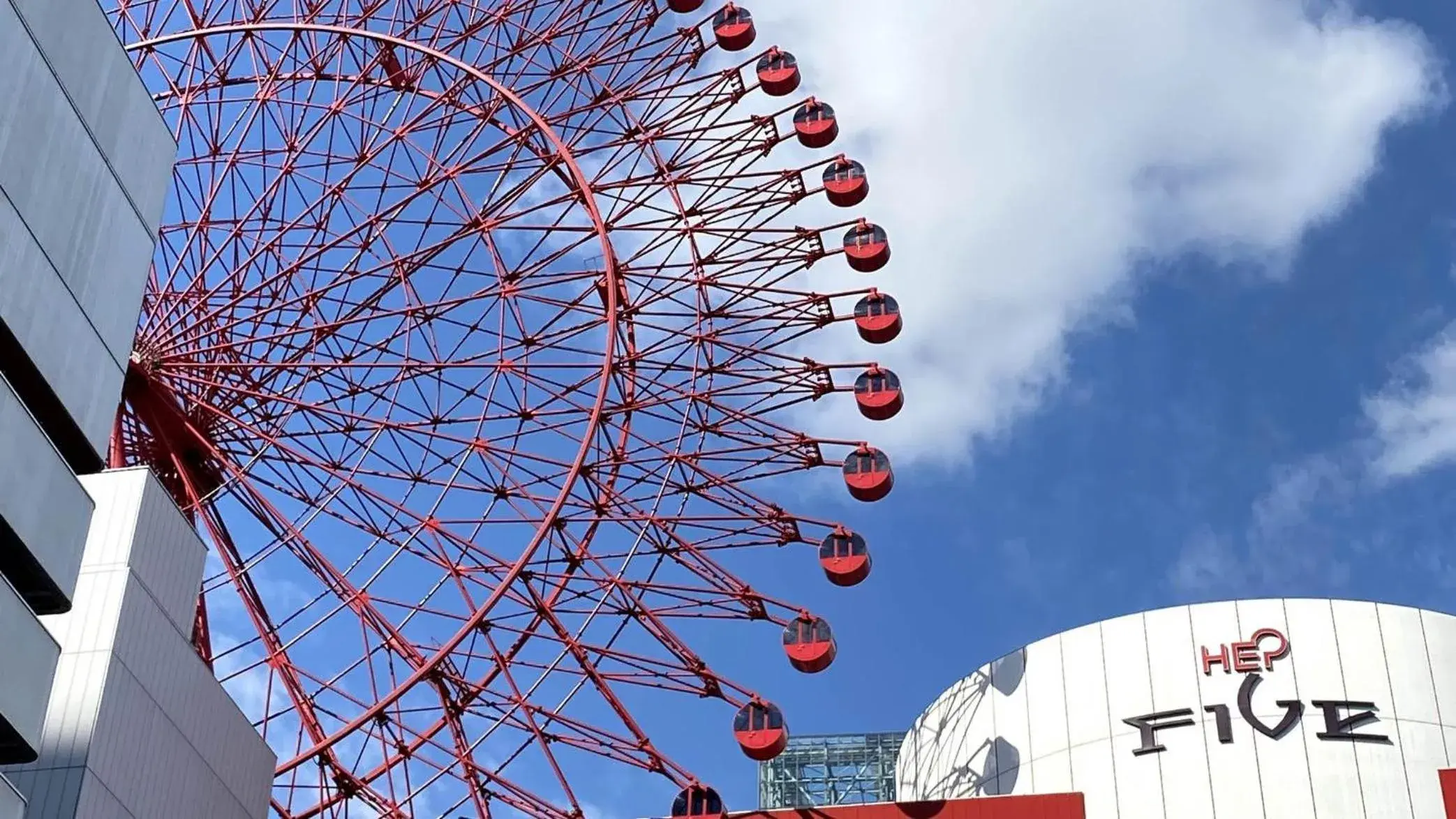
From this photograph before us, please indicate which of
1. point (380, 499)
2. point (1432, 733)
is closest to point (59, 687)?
point (380, 499)

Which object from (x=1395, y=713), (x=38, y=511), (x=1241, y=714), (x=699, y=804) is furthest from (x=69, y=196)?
(x=1395, y=713)

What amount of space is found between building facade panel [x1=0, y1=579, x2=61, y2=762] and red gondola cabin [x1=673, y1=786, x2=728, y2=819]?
14.9 meters

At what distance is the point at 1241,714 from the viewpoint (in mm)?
36188

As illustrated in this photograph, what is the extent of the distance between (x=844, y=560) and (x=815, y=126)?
11.0 m

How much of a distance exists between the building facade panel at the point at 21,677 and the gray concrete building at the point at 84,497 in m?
0.03

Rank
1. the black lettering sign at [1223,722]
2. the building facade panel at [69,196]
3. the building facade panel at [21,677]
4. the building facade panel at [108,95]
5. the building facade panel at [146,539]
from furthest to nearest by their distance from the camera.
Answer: the black lettering sign at [1223,722]
the building facade panel at [146,539]
the building facade panel at [108,95]
the building facade panel at [69,196]
the building facade panel at [21,677]

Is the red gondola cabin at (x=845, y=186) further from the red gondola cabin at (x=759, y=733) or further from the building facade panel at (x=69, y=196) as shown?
the building facade panel at (x=69, y=196)

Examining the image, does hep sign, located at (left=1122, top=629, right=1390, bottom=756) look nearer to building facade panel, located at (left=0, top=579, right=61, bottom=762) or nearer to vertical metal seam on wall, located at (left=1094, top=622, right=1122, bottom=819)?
vertical metal seam on wall, located at (left=1094, top=622, right=1122, bottom=819)

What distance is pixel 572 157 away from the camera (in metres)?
42.7

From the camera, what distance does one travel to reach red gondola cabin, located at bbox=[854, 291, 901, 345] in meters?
44.6

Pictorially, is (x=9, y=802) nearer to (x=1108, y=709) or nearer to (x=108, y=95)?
(x=108, y=95)

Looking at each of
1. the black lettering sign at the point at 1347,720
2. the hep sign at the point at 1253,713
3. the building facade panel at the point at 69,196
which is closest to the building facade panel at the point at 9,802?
the building facade panel at the point at 69,196

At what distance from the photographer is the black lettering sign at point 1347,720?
1403 inches


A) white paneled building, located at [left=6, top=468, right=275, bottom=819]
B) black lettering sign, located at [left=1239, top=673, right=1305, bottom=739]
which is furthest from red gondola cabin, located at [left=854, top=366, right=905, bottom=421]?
white paneled building, located at [left=6, top=468, right=275, bottom=819]
